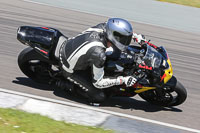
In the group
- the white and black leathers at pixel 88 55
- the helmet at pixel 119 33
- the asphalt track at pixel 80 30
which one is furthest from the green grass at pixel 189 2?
the helmet at pixel 119 33

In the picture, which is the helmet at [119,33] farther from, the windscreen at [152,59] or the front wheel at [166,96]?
the front wheel at [166,96]

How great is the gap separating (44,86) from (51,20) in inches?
210

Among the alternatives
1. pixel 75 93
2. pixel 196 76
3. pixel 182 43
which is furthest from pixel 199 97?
pixel 182 43

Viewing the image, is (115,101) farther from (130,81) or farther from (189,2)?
(189,2)

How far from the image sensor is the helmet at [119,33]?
6.30 meters

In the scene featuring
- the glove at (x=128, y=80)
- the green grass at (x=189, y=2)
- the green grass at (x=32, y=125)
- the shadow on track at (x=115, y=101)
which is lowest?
the green grass at (x=32, y=125)

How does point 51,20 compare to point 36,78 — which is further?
point 51,20

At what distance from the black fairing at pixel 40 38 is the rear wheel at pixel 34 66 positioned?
218mm

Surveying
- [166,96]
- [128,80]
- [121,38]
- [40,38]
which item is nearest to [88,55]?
[121,38]

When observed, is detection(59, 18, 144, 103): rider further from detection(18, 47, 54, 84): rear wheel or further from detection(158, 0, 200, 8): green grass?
detection(158, 0, 200, 8): green grass

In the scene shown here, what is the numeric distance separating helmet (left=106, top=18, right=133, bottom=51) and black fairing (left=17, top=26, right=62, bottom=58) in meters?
1.09

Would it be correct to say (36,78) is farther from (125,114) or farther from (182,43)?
(182,43)

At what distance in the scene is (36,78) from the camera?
A: 24.2ft

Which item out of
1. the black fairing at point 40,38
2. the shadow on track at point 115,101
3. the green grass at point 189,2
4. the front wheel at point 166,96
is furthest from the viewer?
the green grass at point 189,2
